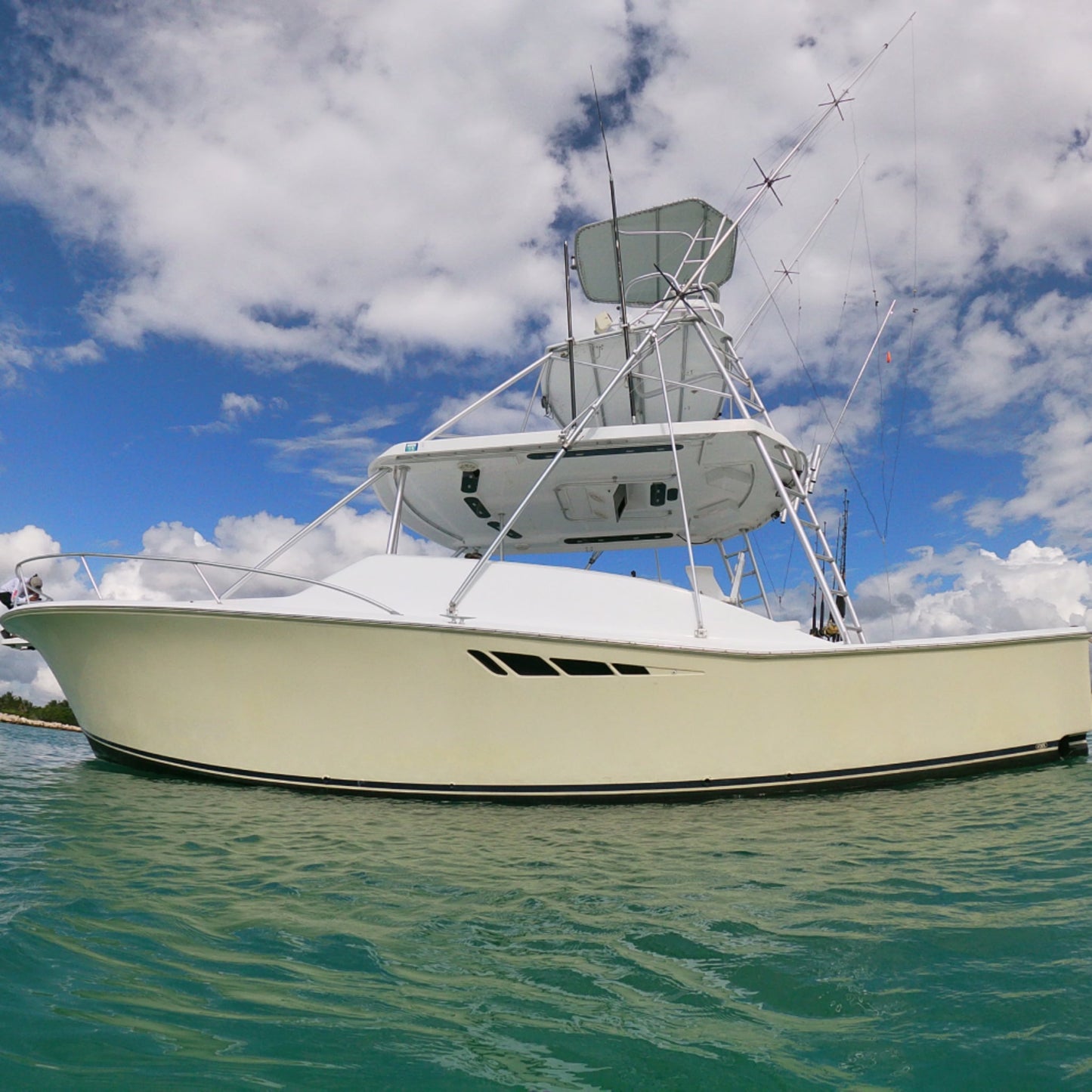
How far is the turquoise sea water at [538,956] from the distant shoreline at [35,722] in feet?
70.7

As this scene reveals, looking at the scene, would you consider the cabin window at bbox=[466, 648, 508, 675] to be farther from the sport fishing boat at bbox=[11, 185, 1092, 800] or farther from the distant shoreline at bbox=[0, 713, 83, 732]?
the distant shoreline at bbox=[0, 713, 83, 732]

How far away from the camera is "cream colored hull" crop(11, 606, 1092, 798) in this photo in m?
6.49

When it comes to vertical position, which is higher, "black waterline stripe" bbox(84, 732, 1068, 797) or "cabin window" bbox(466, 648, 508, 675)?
"cabin window" bbox(466, 648, 508, 675)

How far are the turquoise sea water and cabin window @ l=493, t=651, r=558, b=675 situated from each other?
156cm

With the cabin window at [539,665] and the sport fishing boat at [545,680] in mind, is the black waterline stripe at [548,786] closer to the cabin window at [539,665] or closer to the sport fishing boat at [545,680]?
the sport fishing boat at [545,680]

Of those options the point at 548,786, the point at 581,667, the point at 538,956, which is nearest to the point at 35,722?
the point at 548,786

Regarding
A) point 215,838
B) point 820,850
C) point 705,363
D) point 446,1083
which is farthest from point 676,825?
point 705,363

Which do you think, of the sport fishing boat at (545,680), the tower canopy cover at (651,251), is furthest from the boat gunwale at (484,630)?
the tower canopy cover at (651,251)

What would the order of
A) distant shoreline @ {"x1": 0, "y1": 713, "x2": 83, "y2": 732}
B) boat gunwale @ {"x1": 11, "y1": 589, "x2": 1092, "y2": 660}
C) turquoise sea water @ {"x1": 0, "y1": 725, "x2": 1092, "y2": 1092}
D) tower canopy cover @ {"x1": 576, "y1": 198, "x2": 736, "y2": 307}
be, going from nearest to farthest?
1. turquoise sea water @ {"x1": 0, "y1": 725, "x2": 1092, "y2": 1092}
2. boat gunwale @ {"x1": 11, "y1": 589, "x2": 1092, "y2": 660}
3. tower canopy cover @ {"x1": 576, "y1": 198, "x2": 736, "y2": 307}
4. distant shoreline @ {"x1": 0, "y1": 713, "x2": 83, "y2": 732}

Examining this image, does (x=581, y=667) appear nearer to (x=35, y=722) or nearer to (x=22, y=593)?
(x=22, y=593)

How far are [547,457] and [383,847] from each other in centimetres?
491

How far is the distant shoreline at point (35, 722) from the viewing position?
22.7 m

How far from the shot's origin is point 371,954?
2797mm

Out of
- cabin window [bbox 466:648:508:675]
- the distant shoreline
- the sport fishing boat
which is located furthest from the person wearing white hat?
the distant shoreline
